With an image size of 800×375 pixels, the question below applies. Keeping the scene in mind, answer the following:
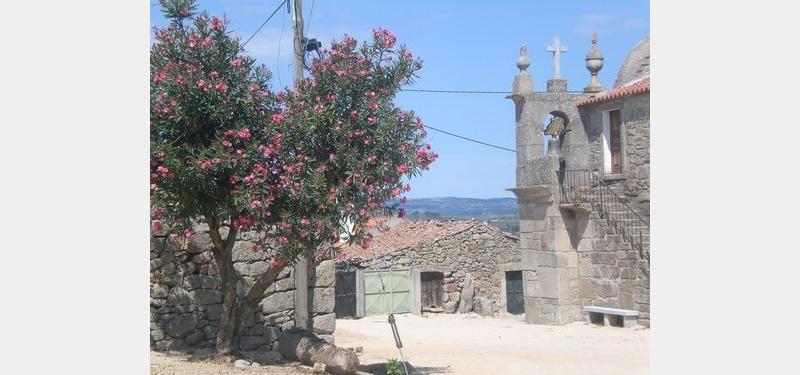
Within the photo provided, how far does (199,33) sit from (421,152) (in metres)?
2.53

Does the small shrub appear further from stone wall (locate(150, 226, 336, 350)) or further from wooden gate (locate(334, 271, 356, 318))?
wooden gate (locate(334, 271, 356, 318))

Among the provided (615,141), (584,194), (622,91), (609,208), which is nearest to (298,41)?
(622,91)

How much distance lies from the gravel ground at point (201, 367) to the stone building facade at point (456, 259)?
51.8 ft

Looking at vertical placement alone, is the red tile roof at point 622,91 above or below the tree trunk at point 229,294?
above

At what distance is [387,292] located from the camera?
26203 millimetres

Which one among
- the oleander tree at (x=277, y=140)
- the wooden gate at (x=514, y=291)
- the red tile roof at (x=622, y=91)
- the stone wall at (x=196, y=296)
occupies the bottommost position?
the wooden gate at (x=514, y=291)

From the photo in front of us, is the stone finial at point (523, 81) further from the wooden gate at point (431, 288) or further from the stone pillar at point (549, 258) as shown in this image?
the wooden gate at point (431, 288)

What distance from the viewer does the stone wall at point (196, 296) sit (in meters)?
11.5

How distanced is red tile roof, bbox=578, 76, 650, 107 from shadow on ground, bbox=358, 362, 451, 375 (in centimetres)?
765

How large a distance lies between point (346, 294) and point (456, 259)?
374 centimetres

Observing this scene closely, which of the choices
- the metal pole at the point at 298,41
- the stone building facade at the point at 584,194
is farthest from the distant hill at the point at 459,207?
the metal pole at the point at 298,41

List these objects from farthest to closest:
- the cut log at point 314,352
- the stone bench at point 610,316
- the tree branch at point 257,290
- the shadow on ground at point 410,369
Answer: the stone bench at point 610,316 → the shadow on ground at point 410,369 → the tree branch at point 257,290 → the cut log at point 314,352

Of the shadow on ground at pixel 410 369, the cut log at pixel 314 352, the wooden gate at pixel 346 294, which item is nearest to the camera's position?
the cut log at pixel 314 352

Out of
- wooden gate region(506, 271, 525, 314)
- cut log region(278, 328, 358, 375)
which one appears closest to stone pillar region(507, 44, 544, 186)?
wooden gate region(506, 271, 525, 314)
